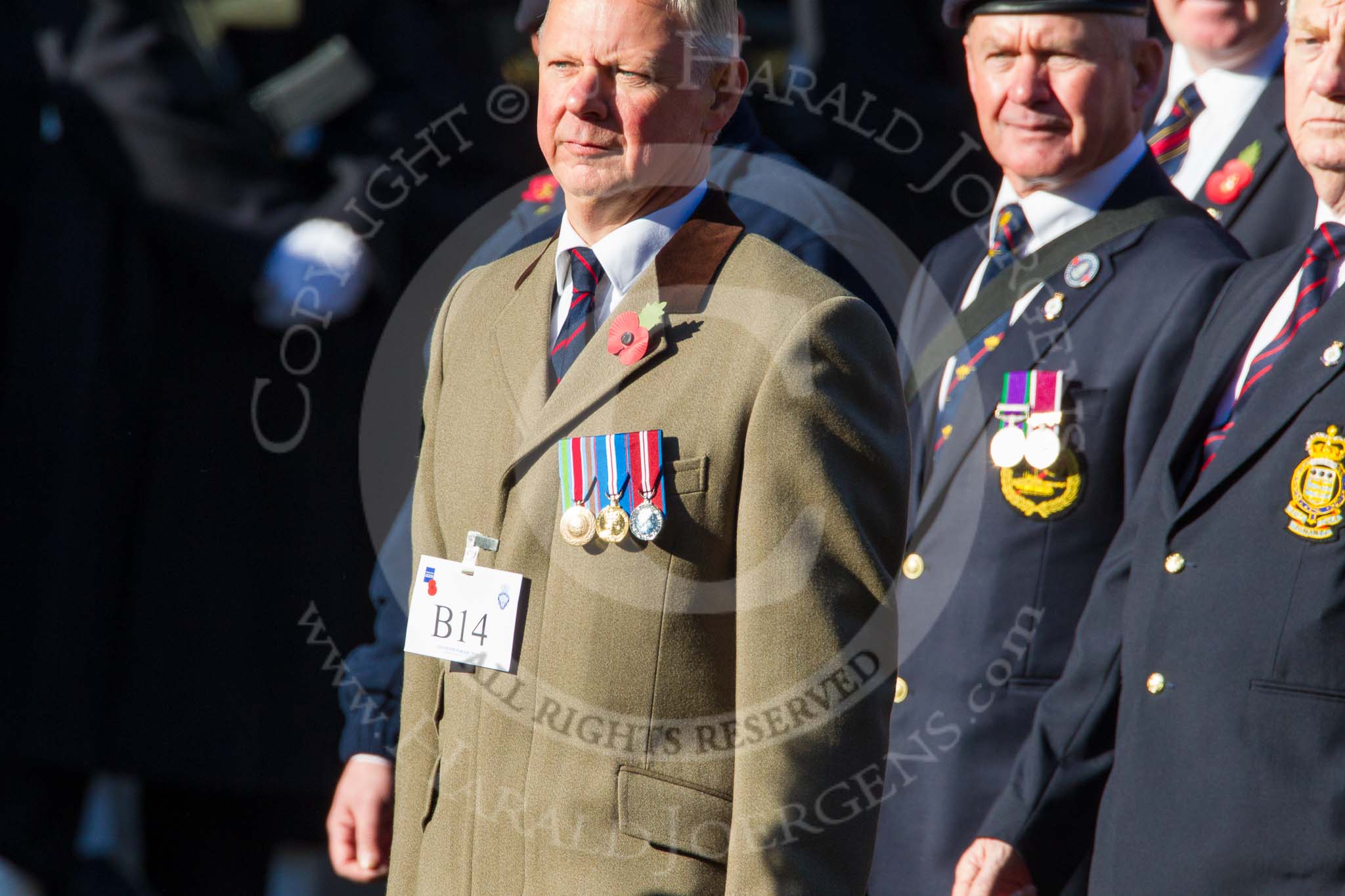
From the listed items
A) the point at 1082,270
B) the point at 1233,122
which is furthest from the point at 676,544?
the point at 1233,122

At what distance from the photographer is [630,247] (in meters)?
2.28

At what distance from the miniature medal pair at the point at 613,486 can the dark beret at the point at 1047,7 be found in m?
1.34

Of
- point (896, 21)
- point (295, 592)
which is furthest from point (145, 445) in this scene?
point (896, 21)

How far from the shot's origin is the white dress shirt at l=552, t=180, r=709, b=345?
2279 millimetres

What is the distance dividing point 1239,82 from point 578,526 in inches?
72.0

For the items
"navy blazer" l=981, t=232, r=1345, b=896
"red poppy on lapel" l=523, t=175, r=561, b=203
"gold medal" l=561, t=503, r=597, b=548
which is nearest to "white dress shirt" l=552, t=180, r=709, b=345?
"gold medal" l=561, t=503, r=597, b=548

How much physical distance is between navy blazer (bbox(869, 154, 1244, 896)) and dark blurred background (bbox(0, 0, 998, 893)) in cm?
124

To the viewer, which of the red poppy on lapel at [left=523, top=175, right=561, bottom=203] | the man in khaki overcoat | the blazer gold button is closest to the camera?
the man in khaki overcoat

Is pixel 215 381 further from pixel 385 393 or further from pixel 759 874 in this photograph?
pixel 759 874

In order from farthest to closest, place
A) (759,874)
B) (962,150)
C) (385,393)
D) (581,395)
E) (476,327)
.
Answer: (962,150)
(385,393)
(476,327)
(581,395)
(759,874)

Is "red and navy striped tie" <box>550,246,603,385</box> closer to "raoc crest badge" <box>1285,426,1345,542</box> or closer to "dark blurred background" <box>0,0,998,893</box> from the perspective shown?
"raoc crest badge" <box>1285,426,1345,542</box>

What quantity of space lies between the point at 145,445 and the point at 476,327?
6.45 feet

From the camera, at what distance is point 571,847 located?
2.15m

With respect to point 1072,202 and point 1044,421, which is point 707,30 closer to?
point 1044,421
